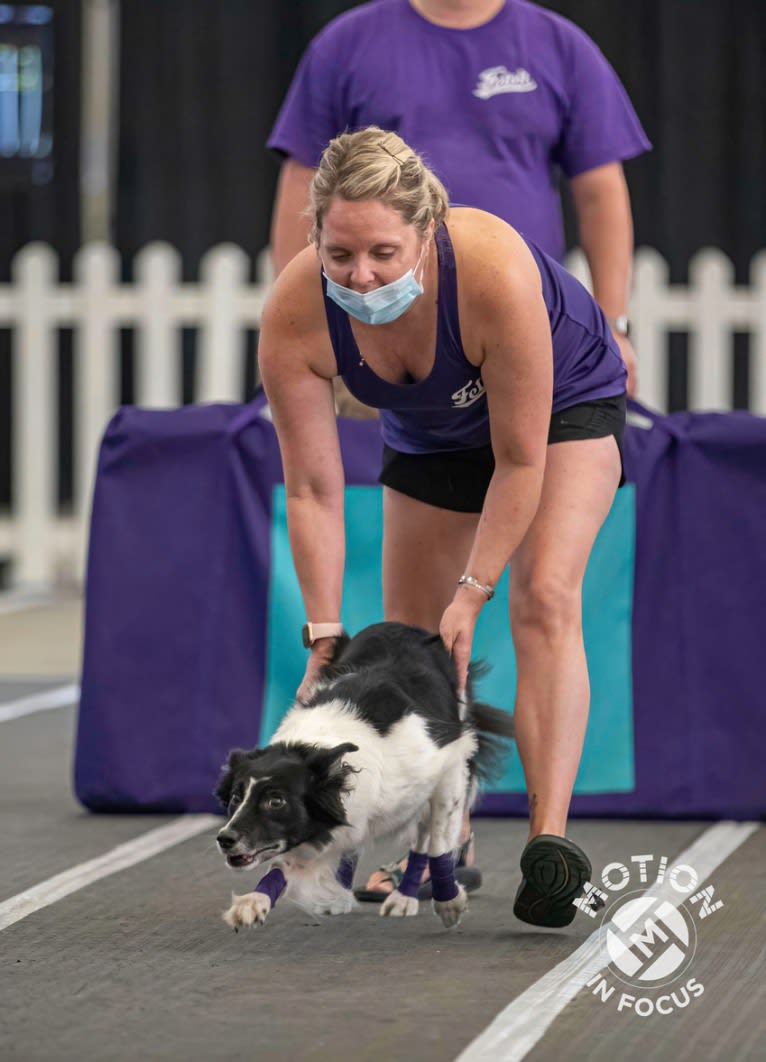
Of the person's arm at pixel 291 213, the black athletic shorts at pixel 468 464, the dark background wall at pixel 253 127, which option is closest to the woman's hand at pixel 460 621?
the black athletic shorts at pixel 468 464

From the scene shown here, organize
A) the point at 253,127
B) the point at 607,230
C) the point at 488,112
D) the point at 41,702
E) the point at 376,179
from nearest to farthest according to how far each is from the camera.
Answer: the point at 376,179 < the point at 488,112 < the point at 607,230 < the point at 41,702 < the point at 253,127

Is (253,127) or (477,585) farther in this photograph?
(253,127)

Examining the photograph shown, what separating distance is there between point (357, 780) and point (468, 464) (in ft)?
2.18

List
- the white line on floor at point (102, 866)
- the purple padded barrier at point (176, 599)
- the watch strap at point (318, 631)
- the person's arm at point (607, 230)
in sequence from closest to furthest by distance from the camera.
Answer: the watch strap at point (318, 631), the white line on floor at point (102, 866), the person's arm at point (607, 230), the purple padded barrier at point (176, 599)

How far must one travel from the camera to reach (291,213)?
401 cm

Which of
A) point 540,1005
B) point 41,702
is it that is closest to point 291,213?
point 540,1005

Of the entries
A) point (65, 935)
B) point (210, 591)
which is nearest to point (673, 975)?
point (65, 935)

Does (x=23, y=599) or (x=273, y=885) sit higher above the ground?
(x=273, y=885)

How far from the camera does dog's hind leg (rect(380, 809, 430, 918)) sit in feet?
10.5

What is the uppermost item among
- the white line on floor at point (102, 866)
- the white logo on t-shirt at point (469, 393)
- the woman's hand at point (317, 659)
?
the white logo on t-shirt at point (469, 393)

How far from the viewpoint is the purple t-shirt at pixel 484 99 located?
151 inches

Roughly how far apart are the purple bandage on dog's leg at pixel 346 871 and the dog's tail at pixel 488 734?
30 centimetres

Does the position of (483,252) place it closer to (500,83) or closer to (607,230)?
(500,83)

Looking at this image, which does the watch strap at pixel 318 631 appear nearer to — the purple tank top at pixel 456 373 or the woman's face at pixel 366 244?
the purple tank top at pixel 456 373
